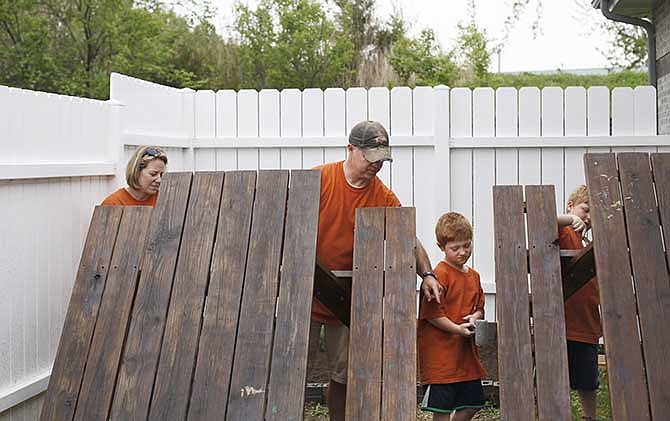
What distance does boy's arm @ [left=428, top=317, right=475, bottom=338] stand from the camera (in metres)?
4.24

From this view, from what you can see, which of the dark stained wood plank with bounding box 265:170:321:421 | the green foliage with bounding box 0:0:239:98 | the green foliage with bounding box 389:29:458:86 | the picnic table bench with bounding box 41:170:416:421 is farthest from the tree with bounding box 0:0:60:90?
the dark stained wood plank with bounding box 265:170:321:421

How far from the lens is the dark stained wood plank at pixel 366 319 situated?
369 cm

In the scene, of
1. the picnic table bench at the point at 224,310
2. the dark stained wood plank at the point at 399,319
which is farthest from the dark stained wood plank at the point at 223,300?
the dark stained wood plank at the point at 399,319

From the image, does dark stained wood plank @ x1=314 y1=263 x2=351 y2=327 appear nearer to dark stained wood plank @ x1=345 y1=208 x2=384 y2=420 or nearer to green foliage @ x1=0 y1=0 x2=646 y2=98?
dark stained wood plank @ x1=345 y1=208 x2=384 y2=420

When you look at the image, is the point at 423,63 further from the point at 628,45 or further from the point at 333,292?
the point at 333,292

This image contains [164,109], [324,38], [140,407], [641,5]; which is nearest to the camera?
[140,407]

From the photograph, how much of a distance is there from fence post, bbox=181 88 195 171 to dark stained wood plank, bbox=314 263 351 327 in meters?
3.54

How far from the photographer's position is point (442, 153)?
726 centimetres

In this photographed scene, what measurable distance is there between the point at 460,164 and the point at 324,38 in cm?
1374

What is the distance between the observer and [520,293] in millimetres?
3982

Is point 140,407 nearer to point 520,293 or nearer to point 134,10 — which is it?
point 520,293

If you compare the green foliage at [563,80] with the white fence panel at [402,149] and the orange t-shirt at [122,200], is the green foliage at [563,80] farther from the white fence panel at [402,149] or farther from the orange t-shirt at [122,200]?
the orange t-shirt at [122,200]

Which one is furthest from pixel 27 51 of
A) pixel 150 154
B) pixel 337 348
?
pixel 337 348

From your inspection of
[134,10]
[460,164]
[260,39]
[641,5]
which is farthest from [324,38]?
[460,164]
